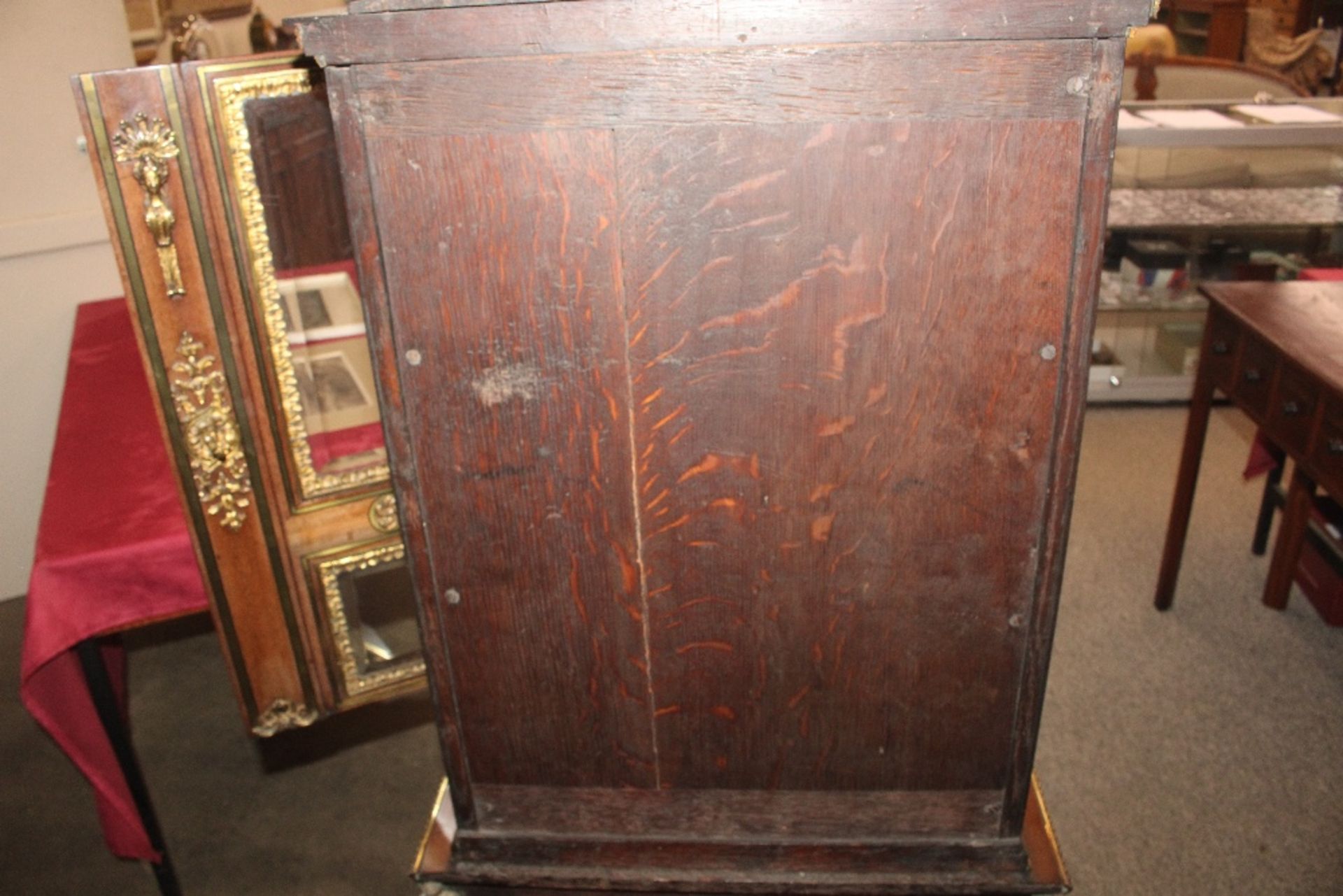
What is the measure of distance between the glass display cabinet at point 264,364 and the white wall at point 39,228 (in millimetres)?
1566

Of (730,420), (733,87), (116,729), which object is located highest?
(733,87)

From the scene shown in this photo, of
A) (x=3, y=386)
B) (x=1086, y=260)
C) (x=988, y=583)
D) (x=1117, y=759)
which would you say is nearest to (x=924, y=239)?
(x=1086, y=260)

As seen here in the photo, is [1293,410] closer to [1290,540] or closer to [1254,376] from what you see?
[1254,376]

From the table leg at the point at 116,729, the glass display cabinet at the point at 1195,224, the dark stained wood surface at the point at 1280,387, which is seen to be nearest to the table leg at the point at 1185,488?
the dark stained wood surface at the point at 1280,387

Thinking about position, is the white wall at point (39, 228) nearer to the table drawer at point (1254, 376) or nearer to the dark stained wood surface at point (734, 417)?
the dark stained wood surface at point (734, 417)

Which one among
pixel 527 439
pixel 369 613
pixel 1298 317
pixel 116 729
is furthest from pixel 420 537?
pixel 1298 317

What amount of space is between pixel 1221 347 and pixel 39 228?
319cm

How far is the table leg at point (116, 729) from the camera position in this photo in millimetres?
1957

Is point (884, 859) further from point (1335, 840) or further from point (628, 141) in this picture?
point (1335, 840)

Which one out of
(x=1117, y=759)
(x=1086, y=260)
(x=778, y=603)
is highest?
(x=1086, y=260)

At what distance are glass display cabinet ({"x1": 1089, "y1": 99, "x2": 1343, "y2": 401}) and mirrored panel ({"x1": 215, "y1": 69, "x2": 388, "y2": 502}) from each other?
10.1 ft

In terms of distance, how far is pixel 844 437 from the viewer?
119 cm

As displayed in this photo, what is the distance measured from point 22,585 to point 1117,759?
3.22 m

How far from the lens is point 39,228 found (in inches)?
121
